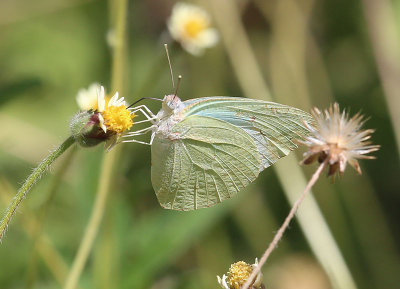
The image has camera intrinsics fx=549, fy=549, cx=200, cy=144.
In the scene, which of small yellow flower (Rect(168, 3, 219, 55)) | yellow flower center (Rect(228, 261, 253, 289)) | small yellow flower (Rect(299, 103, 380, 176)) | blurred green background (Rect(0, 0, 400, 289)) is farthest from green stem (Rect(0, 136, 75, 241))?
small yellow flower (Rect(168, 3, 219, 55))

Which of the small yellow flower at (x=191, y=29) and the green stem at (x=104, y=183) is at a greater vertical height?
the small yellow flower at (x=191, y=29)

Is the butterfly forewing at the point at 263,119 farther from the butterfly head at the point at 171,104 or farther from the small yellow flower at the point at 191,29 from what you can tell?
the small yellow flower at the point at 191,29

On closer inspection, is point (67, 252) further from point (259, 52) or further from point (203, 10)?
point (259, 52)

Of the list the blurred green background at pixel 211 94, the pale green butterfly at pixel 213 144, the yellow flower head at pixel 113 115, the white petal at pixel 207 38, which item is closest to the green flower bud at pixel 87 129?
the yellow flower head at pixel 113 115

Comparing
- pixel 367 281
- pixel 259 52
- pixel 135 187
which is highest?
pixel 259 52

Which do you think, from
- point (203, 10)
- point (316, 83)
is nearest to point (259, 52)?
point (316, 83)

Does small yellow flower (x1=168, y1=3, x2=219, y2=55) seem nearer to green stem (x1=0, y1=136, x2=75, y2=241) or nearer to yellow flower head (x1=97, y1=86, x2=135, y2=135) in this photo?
yellow flower head (x1=97, y1=86, x2=135, y2=135)
